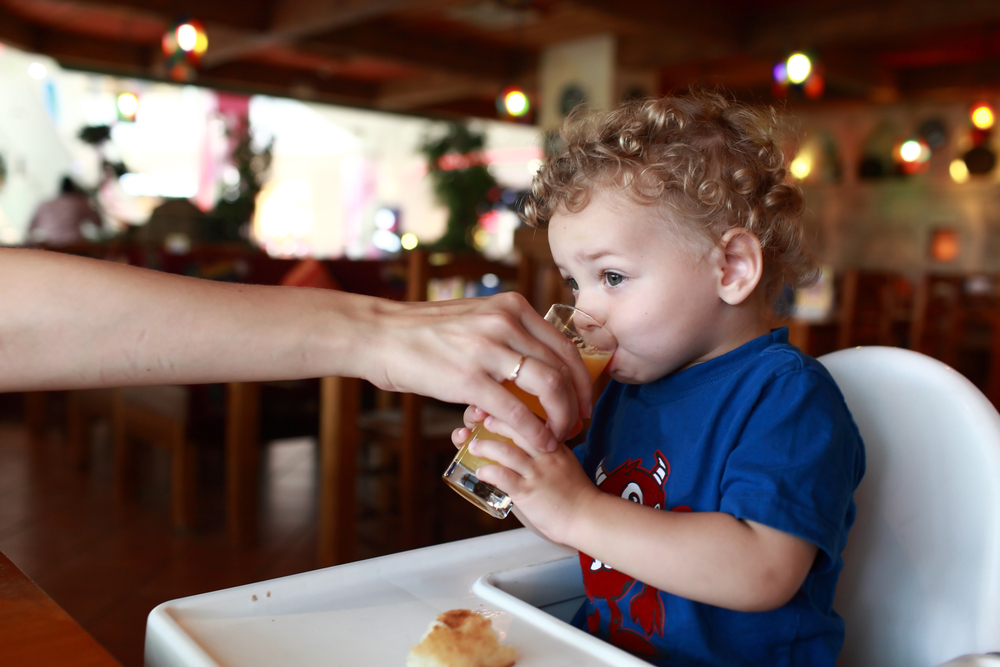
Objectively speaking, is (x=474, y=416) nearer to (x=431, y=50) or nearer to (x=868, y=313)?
(x=868, y=313)

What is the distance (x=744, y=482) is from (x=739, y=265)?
29 centimetres

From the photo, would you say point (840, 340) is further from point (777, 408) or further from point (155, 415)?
point (777, 408)

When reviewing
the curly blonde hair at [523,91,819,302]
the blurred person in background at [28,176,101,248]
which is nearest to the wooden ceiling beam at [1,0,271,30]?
the blurred person in background at [28,176,101,248]

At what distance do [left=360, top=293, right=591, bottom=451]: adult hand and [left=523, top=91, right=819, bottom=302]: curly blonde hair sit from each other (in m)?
0.30

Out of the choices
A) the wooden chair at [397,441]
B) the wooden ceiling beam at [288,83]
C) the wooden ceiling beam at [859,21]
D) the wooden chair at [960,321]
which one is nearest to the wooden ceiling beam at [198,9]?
the wooden ceiling beam at [288,83]

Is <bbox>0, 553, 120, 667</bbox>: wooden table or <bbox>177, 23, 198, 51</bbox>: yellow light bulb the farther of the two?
<bbox>177, 23, 198, 51</bbox>: yellow light bulb

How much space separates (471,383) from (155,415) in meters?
2.84

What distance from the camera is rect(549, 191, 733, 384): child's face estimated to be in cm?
91

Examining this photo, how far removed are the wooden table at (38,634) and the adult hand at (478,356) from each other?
0.97 feet

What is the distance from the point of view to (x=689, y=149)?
0.96 meters

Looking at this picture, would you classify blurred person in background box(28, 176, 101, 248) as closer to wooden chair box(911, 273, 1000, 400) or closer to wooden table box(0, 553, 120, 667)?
wooden chair box(911, 273, 1000, 400)

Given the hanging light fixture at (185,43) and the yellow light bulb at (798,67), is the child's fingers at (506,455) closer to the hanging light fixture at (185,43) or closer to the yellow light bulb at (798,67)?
the yellow light bulb at (798,67)

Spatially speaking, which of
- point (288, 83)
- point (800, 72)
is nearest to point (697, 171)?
point (800, 72)

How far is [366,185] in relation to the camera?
15.2 metres
